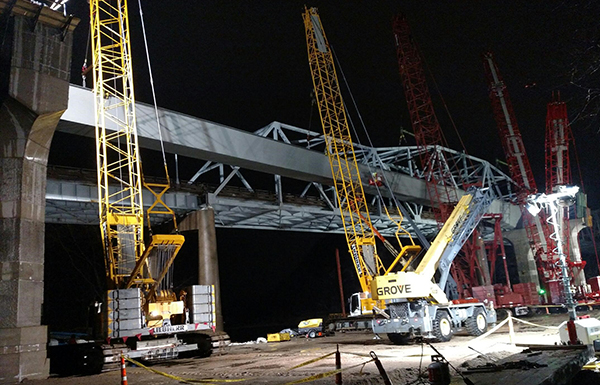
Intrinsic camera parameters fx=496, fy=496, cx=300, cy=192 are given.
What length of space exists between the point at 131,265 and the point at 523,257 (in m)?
49.3

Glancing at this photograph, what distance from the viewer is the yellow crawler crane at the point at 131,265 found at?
60.8 ft

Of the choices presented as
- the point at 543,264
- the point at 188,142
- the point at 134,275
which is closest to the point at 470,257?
the point at 543,264

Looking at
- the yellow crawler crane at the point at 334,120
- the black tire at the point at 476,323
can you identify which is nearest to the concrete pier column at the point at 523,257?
the yellow crawler crane at the point at 334,120

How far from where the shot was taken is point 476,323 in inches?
815

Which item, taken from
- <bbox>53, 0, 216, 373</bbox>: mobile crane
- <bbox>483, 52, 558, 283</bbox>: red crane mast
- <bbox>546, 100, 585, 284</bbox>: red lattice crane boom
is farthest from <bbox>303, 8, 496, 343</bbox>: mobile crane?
<bbox>483, 52, 558, 283</bbox>: red crane mast

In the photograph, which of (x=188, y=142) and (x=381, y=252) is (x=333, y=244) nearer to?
(x=381, y=252)

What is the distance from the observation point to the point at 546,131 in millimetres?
41250

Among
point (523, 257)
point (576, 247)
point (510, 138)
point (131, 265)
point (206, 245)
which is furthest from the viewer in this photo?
point (523, 257)

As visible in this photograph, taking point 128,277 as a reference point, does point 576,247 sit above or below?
above

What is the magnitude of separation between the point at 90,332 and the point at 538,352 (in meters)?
16.2

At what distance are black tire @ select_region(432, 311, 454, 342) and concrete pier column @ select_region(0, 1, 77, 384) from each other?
13312 millimetres

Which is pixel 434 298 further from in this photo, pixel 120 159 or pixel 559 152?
pixel 559 152

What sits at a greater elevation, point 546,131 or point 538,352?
point 546,131

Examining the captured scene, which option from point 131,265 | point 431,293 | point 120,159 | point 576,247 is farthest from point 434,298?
point 576,247
